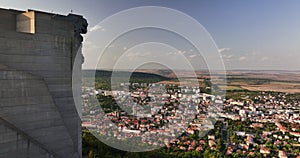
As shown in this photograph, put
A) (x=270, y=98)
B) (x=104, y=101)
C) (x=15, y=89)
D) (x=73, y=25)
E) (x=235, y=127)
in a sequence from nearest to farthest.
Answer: (x=15, y=89), (x=73, y=25), (x=104, y=101), (x=235, y=127), (x=270, y=98)

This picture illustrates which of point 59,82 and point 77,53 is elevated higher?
point 77,53

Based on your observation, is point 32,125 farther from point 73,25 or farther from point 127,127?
point 127,127

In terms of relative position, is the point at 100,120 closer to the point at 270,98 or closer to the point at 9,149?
the point at 9,149

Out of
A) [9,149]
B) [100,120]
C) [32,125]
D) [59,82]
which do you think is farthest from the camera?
[100,120]

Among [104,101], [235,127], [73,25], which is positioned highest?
[73,25]

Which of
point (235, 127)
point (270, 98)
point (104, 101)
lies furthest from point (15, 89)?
point (270, 98)

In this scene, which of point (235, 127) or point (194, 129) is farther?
point (235, 127)
